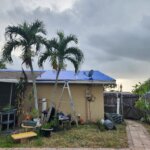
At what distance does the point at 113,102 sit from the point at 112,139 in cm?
864

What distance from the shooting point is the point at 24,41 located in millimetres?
14102

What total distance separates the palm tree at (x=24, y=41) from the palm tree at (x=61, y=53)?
20.0 inches

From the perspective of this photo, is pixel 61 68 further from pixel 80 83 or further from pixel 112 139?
pixel 112 139

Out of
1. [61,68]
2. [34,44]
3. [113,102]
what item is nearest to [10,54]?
[34,44]

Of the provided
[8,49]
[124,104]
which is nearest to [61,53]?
[8,49]

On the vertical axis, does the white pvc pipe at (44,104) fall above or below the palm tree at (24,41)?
below

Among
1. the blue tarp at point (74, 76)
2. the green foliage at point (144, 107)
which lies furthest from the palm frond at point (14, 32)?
the green foliage at point (144, 107)

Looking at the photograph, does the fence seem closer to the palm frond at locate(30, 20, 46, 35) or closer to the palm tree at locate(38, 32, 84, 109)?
the palm tree at locate(38, 32, 84, 109)

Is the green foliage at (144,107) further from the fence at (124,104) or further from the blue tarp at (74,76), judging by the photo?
the blue tarp at (74,76)

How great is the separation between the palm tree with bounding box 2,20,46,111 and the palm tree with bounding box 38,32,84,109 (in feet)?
1.67

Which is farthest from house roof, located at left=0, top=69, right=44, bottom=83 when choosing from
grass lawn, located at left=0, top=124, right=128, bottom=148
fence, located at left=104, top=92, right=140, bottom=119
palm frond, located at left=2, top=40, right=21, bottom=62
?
fence, located at left=104, top=92, right=140, bottom=119

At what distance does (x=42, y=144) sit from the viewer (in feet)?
34.8

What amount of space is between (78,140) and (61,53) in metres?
4.64

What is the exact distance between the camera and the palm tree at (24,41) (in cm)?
1395
